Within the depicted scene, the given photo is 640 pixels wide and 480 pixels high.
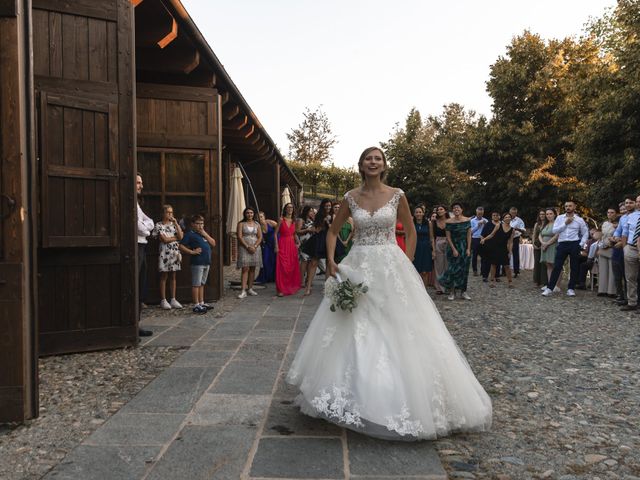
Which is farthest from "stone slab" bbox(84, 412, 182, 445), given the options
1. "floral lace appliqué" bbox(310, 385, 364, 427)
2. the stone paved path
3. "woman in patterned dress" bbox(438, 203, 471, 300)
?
"woman in patterned dress" bbox(438, 203, 471, 300)

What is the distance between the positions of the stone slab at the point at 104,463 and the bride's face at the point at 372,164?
2135 mm

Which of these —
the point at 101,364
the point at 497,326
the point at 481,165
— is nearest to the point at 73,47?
the point at 101,364

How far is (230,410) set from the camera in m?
3.63

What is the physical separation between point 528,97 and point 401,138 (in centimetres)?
1450

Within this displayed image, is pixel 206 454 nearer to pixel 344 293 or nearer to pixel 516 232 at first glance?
pixel 344 293

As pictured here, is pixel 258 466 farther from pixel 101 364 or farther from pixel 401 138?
pixel 401 138

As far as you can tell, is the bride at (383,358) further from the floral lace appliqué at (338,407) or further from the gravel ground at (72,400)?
the gravel ground at (72,400)

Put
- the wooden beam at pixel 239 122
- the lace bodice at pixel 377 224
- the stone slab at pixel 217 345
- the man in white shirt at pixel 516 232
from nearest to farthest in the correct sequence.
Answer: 1. the lace bodice at pixel 377 224
2. the stone slab at pixel 217 345
3. the wooden beam at pixel 239 122
4. the man in white shirt at pixel 516 232

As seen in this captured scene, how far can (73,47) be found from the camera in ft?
17.0

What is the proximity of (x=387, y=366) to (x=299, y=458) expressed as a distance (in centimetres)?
70

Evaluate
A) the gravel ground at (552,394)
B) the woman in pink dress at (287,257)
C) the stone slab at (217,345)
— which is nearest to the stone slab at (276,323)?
the stone slab at (217,345)

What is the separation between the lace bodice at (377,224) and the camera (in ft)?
12.1

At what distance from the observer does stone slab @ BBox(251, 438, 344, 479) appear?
2.68 metres

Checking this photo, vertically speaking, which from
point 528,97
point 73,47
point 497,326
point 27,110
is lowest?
point 497,326
